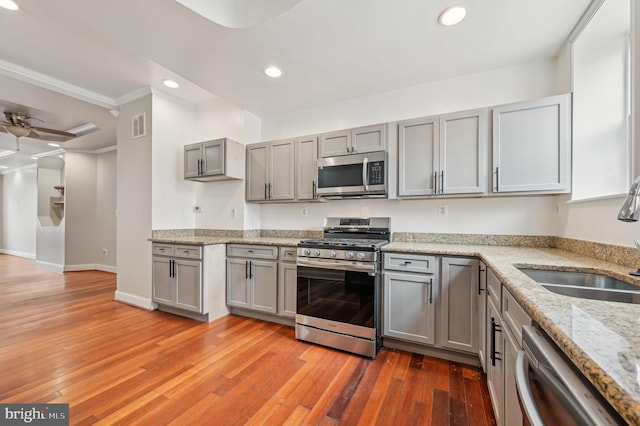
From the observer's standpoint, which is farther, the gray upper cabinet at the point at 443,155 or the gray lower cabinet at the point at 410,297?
the gray upper cabinet at the point at 443,155

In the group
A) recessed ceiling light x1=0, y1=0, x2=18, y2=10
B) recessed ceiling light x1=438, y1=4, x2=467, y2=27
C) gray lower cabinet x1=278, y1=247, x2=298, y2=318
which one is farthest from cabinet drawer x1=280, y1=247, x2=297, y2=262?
recessed ceiling light x1=0, y1=0, x2=18, y2=10

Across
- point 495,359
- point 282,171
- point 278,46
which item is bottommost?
point 495,359

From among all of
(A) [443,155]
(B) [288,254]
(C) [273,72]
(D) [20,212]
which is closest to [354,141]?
(A) [443,155]

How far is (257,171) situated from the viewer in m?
3.40

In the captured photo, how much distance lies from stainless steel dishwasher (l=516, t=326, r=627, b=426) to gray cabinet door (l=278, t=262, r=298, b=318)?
6.96 feet

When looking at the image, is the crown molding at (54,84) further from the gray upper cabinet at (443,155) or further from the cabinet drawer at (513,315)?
Answer: the cabinet drawer at (513,315)

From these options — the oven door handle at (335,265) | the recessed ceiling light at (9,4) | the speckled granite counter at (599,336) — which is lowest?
the oven door handle at (335,265)

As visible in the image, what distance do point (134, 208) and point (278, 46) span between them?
2842 mm

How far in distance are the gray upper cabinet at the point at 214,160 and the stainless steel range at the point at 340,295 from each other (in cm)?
143

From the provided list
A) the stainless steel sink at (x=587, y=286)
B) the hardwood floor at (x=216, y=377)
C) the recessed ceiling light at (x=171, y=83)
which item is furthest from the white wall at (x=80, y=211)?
the stainless steel sink at (x=587, y=286)

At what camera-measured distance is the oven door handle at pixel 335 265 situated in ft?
7.51

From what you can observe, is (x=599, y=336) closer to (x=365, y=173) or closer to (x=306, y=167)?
(x=365, y=173)

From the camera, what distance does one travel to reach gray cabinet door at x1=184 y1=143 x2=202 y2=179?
343 centimetres

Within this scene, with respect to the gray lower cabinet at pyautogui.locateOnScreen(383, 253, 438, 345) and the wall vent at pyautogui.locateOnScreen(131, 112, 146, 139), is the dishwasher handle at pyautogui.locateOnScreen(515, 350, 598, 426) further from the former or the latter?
the wall vent at pyautogui.locateOnScreen(131, 112, 146, 139)
